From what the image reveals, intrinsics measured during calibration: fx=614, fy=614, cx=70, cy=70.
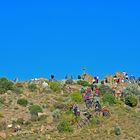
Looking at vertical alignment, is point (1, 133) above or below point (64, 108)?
below

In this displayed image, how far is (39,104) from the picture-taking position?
3201 inches

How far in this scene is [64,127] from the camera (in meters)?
70.3

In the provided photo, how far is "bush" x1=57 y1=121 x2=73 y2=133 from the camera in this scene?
230 ft

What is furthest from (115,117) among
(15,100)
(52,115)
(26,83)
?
(26,83)

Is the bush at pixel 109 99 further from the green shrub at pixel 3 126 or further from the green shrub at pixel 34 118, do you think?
the green shrub at pixel 3 126

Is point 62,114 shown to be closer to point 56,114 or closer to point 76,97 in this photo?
point 56,114

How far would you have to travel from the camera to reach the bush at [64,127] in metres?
70.0

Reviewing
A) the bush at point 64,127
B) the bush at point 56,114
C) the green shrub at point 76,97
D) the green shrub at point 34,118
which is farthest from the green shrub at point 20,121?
the green shrub at point 76,97

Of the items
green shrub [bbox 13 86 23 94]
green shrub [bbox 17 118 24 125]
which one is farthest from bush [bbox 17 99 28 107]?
green shrub [bbox 17 118 24 125]

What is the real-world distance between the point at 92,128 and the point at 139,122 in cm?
734

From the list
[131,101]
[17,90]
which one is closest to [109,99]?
[131,101]

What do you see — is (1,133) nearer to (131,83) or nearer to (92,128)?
(92,128)

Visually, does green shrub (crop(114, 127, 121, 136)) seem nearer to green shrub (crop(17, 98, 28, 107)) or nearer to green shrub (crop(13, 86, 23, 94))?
green shrub (crop(17, 98, 28, 107))

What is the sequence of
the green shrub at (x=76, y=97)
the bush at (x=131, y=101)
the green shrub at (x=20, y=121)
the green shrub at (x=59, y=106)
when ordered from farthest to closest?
1. the bush at (x=131, y=101)
2. the green shrub at (x=76, y=97)
3. the green shrub at (x=59, y=106)
4. the green shrub at (x=20, y=121)
